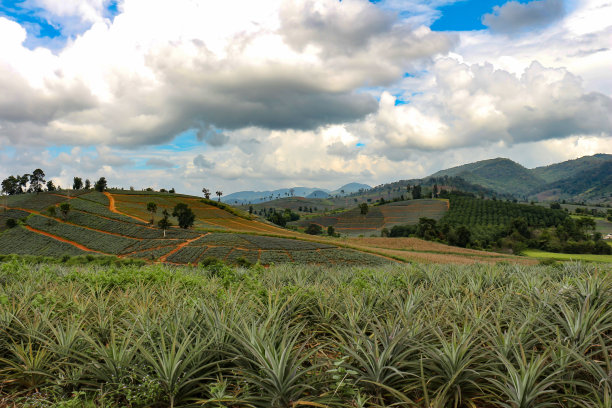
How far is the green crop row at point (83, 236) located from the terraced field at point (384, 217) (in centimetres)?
9583

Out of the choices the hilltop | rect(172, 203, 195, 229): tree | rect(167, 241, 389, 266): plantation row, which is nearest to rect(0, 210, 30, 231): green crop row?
the hilltop

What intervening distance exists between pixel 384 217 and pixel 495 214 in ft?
171

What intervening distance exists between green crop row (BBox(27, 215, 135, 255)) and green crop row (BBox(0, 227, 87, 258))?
118 centimetres

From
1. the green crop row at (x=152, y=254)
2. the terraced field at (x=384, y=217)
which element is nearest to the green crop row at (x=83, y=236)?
the green crop row at (x=152, y=254)

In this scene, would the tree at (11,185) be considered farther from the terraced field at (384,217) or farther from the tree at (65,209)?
the terraced field at (384,217)

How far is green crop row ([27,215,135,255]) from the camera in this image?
189ft

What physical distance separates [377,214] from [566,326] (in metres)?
161

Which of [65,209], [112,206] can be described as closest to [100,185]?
[112,206]

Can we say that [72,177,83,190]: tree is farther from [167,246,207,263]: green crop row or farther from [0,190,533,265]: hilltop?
[167,246,207,263]: green crop row

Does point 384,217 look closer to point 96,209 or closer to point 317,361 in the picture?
point 96,209

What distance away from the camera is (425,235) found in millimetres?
104000

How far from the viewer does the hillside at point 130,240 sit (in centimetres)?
5141

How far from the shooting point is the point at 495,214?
154 m

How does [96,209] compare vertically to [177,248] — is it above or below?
above
